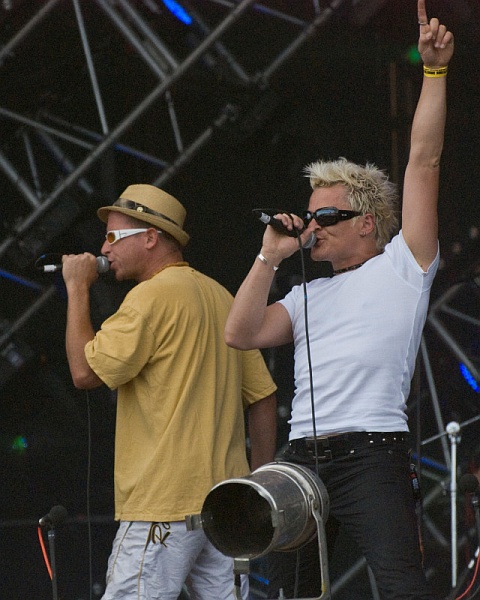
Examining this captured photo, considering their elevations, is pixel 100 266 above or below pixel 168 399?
above

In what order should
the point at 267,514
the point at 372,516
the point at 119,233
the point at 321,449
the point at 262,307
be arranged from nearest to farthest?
the point at 267,514 < the point at 372,516 < the point at 321,449 < the point at 262,307 < the point at 119,233

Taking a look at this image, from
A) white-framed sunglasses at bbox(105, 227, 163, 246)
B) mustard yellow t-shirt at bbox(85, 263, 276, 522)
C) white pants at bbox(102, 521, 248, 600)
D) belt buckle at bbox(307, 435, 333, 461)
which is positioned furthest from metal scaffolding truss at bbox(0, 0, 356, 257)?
belt buckle at bbox(307, 435, 333, 461)

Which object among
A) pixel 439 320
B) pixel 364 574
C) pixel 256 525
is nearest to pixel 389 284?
pixel 256 525

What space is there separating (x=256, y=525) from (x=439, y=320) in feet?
6.08

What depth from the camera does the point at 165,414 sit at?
9.78ft

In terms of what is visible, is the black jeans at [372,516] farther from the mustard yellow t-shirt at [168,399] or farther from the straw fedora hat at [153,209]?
the straw fedora hat at [153,209]

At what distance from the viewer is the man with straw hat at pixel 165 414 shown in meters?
2.91

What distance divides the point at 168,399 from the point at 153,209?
0.67m

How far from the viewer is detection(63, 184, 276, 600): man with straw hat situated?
2.91 m

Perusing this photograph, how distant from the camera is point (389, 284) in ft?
8.81

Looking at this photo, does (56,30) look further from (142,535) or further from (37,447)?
(142,535)

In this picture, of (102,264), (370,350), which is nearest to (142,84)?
(102,264)

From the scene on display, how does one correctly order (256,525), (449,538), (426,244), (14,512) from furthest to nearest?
1. (14,512)
2. (449,538)
3. (426,244)
4. (256,525)

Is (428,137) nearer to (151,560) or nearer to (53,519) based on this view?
(151,560)
